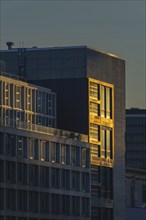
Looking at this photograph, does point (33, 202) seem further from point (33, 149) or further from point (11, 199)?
point (33, 149)

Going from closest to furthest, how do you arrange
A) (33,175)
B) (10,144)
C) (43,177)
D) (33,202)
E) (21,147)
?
(10,144), (21,147), (33,202), (33,175), (43,177)

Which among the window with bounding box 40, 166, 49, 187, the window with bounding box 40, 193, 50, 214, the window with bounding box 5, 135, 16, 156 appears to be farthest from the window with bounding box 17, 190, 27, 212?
the window with bounding box 40, 166, 49, 187

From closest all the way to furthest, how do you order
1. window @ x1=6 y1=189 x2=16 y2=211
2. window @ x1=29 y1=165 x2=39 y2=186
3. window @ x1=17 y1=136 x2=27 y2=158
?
window @ x1=6 y1=189 x2=16 y2=211 < window @ x1=17 y1=136 x2=27 y2=158 < window @ x1=29 y1=165 x2=39 y2=186

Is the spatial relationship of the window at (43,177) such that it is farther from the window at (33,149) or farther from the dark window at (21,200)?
the dark window at (21,200)

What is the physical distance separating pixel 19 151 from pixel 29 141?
3.73m

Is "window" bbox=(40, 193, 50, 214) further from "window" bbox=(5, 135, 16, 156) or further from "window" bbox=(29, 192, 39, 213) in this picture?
"window" bbox=(5, 135, 16, 156)

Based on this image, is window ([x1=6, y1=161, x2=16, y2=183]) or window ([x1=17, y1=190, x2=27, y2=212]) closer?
window ([x1=6, y1=161, x2=16, y2=183])

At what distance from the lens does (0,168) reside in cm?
18612

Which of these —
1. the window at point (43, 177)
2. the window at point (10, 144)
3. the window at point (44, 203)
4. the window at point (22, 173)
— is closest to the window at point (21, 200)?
the window at point (22, 173)

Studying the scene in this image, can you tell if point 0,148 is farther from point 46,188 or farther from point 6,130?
point 46,188

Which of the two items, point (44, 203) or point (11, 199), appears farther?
point (44, 203)

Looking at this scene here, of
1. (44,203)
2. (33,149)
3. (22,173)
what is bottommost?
(44,203)

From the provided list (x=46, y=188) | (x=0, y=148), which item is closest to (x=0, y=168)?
(x=0, y=148)

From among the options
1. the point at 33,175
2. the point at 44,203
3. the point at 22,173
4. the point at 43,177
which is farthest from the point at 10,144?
the point at 44,203
